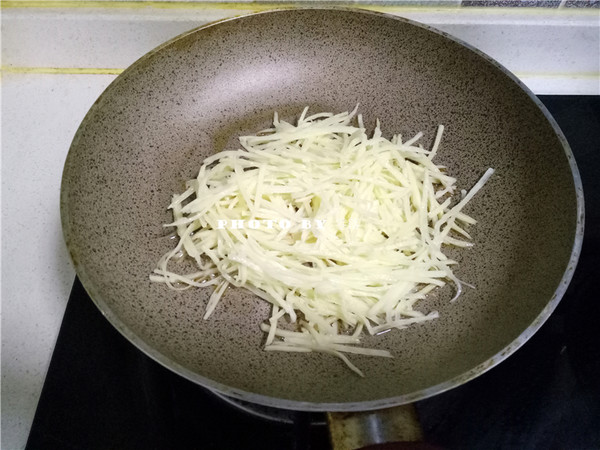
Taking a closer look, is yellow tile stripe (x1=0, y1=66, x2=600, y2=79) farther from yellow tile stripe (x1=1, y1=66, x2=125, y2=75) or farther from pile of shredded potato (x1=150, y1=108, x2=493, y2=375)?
pile of shredded potato (x1=150, y1=108, x2=493, y2=375)

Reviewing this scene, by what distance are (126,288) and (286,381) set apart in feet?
0.75

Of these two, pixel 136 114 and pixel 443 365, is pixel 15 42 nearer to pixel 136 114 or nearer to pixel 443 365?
pixel 136 114

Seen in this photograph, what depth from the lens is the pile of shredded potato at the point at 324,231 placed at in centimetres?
70

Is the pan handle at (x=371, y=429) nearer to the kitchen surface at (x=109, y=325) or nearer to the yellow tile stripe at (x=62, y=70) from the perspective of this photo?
the kitchen surface at (x=109, y=325)

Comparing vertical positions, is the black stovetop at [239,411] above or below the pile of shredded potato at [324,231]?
below

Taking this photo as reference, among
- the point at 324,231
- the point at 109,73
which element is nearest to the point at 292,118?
the point at 324,231

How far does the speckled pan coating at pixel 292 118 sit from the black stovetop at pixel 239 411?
0.12 m

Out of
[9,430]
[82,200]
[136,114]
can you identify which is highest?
[136,114]

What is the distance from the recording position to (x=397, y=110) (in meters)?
0.89

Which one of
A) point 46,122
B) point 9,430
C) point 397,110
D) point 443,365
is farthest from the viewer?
point 46,122

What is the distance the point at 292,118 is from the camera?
907 mm

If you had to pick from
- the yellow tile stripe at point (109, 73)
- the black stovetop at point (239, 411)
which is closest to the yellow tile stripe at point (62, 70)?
the yellow tile stripe at point (109, 73)

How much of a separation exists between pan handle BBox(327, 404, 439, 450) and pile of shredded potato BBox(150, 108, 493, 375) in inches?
2.7

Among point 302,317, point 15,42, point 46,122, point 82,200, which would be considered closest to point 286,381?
point 302,317
